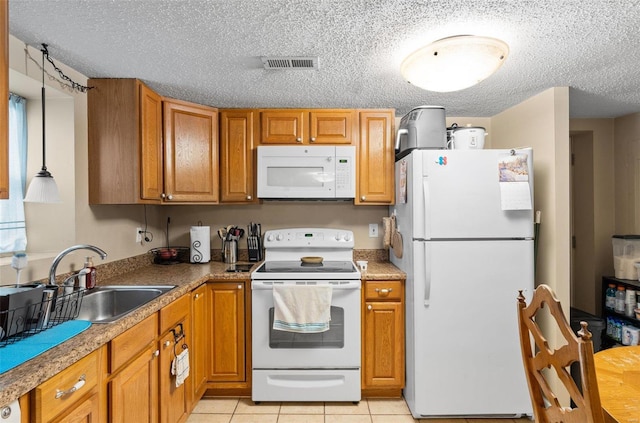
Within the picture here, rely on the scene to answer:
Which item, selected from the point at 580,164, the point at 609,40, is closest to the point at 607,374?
the point at 609,40

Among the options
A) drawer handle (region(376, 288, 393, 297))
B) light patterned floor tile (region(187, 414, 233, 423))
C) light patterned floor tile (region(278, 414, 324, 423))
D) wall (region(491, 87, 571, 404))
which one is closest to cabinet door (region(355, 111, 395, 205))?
drawer handle (region(376, 288, 393, 297))

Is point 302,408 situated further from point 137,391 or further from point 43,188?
point 43,188

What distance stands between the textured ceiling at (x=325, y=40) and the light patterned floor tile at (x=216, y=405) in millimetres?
2214

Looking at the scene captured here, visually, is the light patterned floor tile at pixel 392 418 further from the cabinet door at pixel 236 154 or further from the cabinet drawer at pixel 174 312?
the cabinet door at pixel 236 154

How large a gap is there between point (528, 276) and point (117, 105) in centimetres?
287

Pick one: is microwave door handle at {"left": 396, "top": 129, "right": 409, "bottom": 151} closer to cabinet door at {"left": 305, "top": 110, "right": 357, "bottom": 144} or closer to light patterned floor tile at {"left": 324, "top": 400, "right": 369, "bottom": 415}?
cabinet door at {"left": 305, "top": 110, "right": 357, "bottom": 144}

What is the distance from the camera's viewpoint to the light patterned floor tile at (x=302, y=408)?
2234 millimetres

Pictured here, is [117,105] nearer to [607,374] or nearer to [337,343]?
[337,343]

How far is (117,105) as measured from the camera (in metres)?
2.12

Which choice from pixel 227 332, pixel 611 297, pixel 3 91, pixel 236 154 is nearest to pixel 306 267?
pixel 227 332

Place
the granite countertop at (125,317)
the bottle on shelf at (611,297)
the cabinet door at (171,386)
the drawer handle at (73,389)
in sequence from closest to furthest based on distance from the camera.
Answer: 1. the granite countertop at (125,317)
2. the drawer handle at (73,389)
3. the cabinet door at (171,386)
4. the bottle on shelf at (611,297)

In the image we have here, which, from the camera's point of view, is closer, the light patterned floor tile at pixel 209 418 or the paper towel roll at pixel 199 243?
the light patterned floor tile at pixel 209 418

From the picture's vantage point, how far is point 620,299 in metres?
2.66

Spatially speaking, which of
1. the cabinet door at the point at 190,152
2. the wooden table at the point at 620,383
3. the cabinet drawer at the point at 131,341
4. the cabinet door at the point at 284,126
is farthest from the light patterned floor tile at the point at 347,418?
the cabinet door at the point at 284,126
